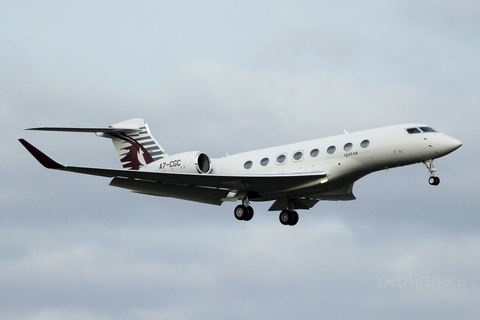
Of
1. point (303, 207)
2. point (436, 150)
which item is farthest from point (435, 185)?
point (303, 207)

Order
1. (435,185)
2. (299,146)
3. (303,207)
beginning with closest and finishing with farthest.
A: (435,185), (299,146), (303,207)

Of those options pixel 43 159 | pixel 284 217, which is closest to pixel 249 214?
pixel 284 217

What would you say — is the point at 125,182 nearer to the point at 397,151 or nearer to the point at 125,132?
the point at 125,132

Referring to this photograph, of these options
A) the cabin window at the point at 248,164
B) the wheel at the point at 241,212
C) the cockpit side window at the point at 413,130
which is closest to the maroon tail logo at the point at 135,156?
the cabin window at the point at 248,164

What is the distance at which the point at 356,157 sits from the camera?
3114 cm

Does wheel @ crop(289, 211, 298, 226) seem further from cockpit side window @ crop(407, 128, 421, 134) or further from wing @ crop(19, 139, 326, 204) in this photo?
cockpit side window @ crop(407, 128, 421, 134)

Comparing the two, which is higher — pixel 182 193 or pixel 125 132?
pixel 125 132

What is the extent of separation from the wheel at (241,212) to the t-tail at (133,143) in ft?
13.8

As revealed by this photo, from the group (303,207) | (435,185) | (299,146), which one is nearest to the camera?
(435,185)

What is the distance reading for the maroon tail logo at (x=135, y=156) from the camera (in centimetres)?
3584

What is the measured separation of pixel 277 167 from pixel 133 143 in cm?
653

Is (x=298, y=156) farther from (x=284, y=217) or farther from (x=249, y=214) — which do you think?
(x=284, y=217)

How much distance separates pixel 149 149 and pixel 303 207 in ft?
20.9

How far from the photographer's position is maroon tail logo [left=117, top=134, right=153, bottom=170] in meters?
35.8
